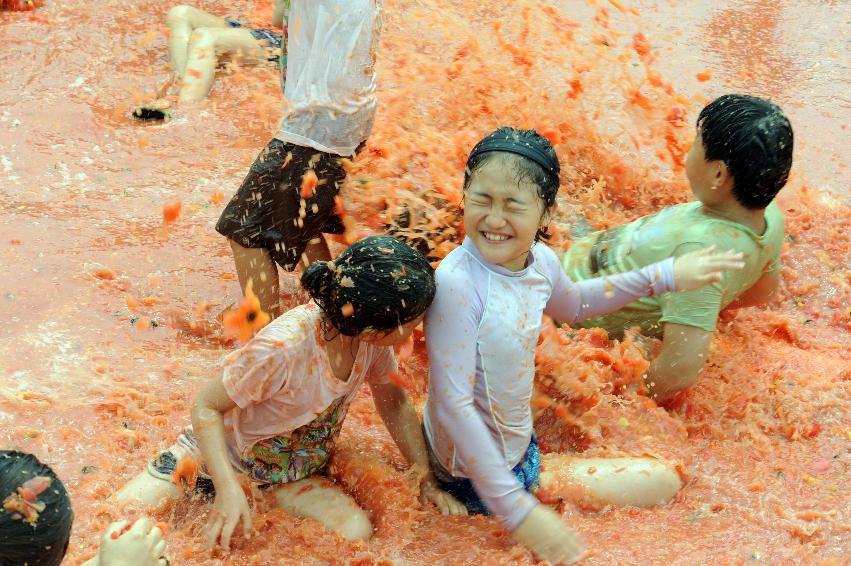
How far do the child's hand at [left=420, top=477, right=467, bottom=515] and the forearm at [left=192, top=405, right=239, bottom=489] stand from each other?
1.98ft

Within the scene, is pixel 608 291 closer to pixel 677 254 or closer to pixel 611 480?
pixel 677 254

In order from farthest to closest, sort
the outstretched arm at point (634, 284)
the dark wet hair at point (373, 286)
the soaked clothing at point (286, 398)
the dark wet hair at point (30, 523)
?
1. the outstretched arm at point (634, 284)
2. the soaked clothing at point (286, 398)
3. the dark wet hair at point (373, 286)
4. the dark wet hair at point (30, 523)

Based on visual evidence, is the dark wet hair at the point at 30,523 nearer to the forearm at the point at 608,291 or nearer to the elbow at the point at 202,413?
the elbow at the point at 202,413

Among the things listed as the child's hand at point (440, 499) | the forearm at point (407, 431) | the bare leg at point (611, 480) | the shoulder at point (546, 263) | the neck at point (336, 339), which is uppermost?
the shoulder at point (546, 263)

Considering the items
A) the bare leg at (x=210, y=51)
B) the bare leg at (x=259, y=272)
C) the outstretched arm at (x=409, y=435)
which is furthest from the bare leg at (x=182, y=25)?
the outstretched arm at (x=409, y=435)

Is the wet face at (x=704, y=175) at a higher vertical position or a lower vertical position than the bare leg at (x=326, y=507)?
higher

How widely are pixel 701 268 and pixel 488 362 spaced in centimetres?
71

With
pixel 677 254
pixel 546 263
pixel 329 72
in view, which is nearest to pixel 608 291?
pixel 546 263

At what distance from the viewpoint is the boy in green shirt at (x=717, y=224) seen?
300 cm

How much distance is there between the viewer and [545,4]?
670 centimetres

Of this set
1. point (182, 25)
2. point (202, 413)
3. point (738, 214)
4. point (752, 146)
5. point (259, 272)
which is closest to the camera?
point (202, 413)

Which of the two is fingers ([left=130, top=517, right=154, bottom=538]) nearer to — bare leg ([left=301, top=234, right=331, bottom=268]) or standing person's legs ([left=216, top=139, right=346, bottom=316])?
standing person's legs ([left=216, top=139, right=346, bottom=316])

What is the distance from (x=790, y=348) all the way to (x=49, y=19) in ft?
17.6

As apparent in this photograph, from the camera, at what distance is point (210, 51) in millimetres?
5750
